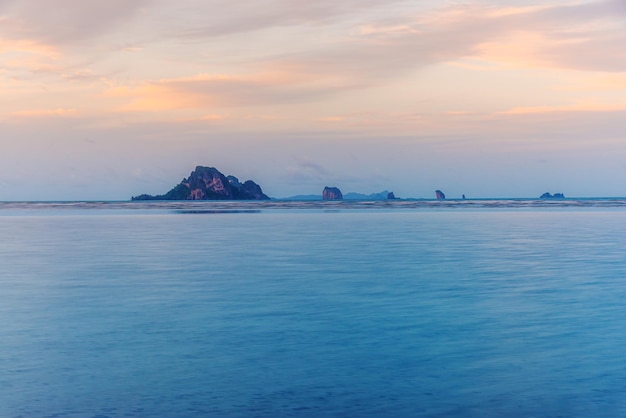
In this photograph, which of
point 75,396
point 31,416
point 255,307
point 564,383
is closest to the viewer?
point 31,416

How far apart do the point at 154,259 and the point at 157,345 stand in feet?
71.1

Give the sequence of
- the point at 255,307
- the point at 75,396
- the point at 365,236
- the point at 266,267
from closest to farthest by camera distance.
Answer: the point at 75,396 < the point at 255,307 < the point at 266,267 < the point at 365,236

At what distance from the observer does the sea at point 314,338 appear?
11.9 m

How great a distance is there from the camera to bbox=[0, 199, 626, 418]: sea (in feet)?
39.2

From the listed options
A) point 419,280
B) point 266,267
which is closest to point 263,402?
point 419,280

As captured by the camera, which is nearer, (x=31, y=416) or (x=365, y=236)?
(x=31, y=416)

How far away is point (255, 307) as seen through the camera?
2167 centimetres

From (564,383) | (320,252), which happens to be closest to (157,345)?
(564,383)

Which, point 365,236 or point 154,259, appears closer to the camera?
point 154,259

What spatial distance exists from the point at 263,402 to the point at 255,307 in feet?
32.5

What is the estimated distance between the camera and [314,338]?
17062 mm

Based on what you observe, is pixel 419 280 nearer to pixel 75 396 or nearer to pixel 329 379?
pixel 329 379

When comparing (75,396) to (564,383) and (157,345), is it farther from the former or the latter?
(564,383)

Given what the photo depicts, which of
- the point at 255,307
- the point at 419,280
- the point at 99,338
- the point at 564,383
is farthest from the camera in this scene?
the point at 419,280
